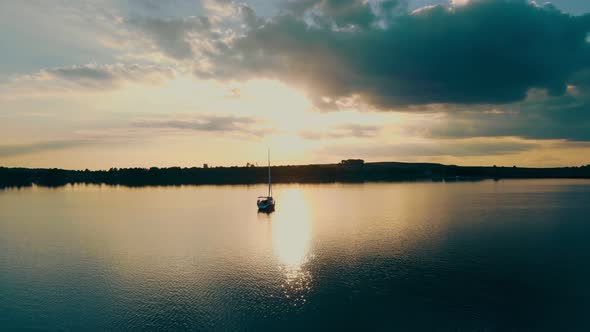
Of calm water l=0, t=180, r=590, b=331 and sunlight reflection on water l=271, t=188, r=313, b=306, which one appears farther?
sunlight reflection on water l=271, t=188, r=313, b=306

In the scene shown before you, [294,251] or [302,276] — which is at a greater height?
[294,251]

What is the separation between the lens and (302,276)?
51.5 meters

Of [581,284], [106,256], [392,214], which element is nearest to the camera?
[581,284]

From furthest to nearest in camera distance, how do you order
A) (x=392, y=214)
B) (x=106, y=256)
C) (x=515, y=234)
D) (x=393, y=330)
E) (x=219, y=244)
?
(x=392, y=214), (x=515, y=234), (x=219, y=244), (x=106, y=256), (x=393, y=330)

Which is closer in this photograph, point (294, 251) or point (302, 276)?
point (302, 276)

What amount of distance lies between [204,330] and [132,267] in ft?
93.5

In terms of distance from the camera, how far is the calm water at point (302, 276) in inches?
1470

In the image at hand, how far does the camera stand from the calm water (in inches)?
1470

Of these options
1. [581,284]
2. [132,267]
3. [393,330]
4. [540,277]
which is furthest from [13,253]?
[581,284]

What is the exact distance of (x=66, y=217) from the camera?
11894 centimetres

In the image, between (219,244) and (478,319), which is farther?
(219,244)

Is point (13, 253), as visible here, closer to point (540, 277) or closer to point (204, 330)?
point (204, 330)

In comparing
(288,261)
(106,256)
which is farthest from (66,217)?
(288,261)

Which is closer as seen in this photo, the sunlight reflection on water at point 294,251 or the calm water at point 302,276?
the calm water at point 302,276
